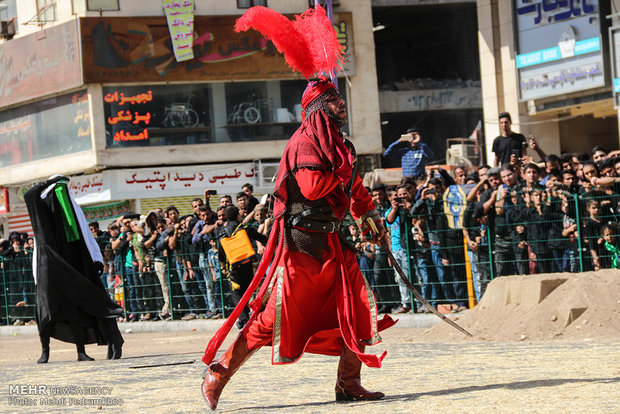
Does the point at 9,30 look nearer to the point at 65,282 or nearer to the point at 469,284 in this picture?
the point at 469,284

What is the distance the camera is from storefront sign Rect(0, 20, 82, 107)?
32.6 meters

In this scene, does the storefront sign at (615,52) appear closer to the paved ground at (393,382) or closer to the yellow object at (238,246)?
the yellow object at (238,246)

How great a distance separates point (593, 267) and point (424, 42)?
109 ft

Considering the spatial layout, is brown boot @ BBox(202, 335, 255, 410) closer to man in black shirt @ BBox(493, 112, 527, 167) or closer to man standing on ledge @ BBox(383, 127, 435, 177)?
man in black shirt @ BBox(493, 112, 527, 167)

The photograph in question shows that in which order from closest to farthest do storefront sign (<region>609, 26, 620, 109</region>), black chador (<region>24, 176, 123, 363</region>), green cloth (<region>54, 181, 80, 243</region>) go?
black chador (<region>24, 176, 123, 363</region>)
green cloth (<region>54, 181, 80, 243</region>)
storefront sign (<region>609, 26, 620, 109</region>)

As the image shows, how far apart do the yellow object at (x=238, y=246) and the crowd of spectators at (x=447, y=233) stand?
0.10 m

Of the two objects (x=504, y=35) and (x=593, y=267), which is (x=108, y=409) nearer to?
(x=593, y=267)

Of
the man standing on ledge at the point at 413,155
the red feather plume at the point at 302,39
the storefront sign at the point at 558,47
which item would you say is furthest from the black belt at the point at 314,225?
the storefront sign at the point at 558,47

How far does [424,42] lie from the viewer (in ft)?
145

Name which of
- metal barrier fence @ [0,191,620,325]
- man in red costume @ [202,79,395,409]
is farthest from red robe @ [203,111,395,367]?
metal barrier fence @ [0,191,620,325]


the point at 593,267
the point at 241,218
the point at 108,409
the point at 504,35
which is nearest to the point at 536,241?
the point at 593,267

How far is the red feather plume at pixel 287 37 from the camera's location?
6605 millimetres

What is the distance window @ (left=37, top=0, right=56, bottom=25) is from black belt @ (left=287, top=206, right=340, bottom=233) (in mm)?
28940

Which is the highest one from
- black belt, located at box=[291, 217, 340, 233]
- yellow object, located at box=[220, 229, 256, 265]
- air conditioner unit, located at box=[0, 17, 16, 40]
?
air conditioner unit, located at box=[0, 17, 16, 40]
